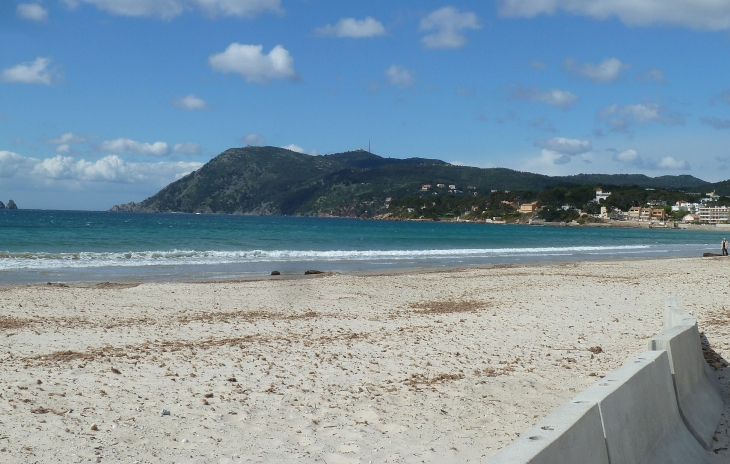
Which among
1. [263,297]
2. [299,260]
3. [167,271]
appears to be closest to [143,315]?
[263,297]

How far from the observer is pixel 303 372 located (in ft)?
23.9

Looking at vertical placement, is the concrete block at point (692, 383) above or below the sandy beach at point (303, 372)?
above

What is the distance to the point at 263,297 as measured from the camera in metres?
Result: 15.7

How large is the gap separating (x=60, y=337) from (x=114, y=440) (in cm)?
512

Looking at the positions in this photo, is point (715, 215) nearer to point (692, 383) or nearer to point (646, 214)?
point (646, 214)

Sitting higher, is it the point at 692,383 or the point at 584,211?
the point at 584,211

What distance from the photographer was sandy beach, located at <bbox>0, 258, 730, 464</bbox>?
5.02 metres

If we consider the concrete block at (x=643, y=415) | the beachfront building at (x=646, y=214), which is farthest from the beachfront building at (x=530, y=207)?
the concrete block at (x=643, y=415)

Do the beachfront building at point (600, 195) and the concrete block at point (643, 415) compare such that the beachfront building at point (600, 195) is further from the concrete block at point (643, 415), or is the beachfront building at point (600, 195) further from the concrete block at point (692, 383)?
the concrete block at point (643, 415)

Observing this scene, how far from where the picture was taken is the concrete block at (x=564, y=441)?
8.58ft

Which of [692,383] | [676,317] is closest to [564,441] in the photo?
[692,383]

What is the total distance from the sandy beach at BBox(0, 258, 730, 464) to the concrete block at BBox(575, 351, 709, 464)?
2.09 feet

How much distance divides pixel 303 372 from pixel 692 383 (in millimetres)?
4074

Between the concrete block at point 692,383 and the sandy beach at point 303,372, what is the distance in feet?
0.53
